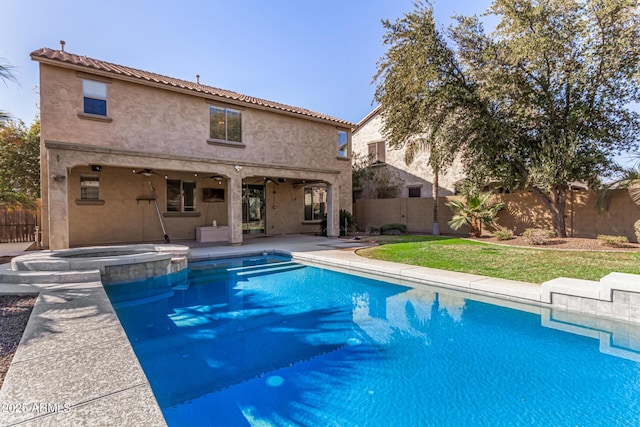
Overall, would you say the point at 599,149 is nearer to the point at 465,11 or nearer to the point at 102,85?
the point at 465,11

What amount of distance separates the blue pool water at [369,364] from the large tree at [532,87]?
8432 mm

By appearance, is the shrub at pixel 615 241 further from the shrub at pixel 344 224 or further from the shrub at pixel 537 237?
the shrub at pixel 344 224

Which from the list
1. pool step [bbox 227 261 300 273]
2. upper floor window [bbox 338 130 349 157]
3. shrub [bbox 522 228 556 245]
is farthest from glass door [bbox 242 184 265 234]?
shrub [bbox 522 228 556 245]

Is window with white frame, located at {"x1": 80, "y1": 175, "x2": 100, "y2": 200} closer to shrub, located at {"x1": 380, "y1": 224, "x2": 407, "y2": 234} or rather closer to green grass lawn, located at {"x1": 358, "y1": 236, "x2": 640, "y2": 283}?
green grass lawn, located at {"x1": 358, "y1": 236, "x2": 640, "y2": 283}

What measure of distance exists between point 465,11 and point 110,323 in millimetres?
14727

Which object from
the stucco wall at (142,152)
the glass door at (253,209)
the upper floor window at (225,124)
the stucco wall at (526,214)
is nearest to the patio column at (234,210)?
the stucco wall at (142,152)

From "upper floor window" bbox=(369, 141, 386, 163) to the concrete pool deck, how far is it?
57.7ft

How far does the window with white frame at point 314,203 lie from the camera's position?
18500 millimetres

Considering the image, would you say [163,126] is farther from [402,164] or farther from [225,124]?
[402,164]

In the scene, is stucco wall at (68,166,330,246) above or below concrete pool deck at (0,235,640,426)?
above

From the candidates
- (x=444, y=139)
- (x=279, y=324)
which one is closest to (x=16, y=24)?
(x=279, y=324)

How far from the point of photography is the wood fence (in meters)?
14.2

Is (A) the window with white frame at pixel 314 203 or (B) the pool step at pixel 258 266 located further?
(A) the window with white frame at pixel 314 203

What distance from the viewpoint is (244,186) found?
16359mm
